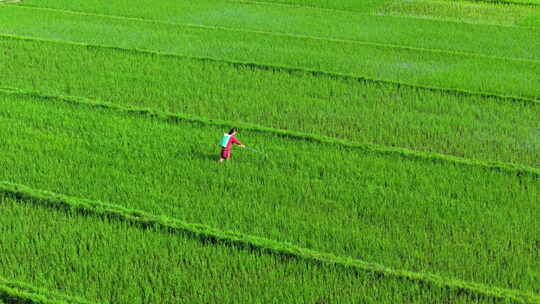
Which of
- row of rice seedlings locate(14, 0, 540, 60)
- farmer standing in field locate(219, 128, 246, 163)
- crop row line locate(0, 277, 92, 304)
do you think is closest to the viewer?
crop row line locate(0, 277, 92, 304)

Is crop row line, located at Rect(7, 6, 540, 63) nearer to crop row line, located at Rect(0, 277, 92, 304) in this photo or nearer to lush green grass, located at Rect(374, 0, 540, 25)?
lush green grass, located at Rect(374, 0, 540, 25)

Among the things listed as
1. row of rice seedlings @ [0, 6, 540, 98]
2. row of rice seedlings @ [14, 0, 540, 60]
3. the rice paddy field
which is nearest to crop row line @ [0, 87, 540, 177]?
the rice paddy field

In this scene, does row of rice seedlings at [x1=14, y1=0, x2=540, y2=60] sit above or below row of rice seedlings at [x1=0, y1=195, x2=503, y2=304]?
above

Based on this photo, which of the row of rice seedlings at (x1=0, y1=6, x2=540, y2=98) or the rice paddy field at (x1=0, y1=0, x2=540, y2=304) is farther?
the row of rice seedlings at (x1=0, y1=6, x2=540, y2=98)

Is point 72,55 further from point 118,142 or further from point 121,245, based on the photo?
point 121,245

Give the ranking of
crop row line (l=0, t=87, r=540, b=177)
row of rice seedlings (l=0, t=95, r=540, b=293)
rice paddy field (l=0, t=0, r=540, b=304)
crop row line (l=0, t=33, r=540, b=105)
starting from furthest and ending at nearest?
crop row line (l=0, t=33, r=540, b=105) → crop row line (l=0, t=87, r=540, b=177) → row of rice seedlings (l=0, t=95, r=540, b=293) → rice paddy field (l=0, t=0, r=540, b=304)

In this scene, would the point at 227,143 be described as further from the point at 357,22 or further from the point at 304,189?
the point at 357,22

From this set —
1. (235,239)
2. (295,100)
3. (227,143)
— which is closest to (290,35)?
(295,100)

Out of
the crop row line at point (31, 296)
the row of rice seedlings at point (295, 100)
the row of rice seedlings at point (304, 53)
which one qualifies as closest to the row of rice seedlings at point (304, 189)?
the row of rice seedlings at point (295, 100)
